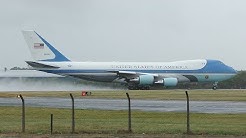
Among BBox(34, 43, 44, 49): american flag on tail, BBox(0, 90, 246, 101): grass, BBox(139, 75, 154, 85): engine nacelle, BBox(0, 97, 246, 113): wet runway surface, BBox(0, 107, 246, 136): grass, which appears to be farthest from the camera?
BBox(34, 43, 44, 49): american flag on tail

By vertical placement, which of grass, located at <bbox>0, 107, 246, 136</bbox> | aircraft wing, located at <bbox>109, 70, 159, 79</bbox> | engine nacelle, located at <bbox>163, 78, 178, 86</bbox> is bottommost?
grass, located at <bbox>0, 107, 246, 136</bbox>

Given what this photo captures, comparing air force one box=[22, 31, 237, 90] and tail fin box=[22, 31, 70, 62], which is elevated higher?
tail fin box=[22, 31, 70, 62]

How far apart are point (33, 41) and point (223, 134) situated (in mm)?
61475

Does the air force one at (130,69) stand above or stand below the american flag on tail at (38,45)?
below

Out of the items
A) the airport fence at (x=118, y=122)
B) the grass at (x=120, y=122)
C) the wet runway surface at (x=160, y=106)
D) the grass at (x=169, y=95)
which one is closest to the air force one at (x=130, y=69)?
the grass at (x=169, y=95)

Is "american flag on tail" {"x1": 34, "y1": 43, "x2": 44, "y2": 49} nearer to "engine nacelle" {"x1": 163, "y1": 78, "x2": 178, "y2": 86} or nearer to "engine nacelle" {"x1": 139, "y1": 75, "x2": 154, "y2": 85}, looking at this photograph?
"engine nacelle" {"x1": 139, "y1": 75, "x2": 154, "y2": 85}

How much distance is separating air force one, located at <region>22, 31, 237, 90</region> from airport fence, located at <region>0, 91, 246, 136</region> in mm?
43433

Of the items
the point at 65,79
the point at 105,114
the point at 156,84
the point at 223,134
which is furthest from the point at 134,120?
the point at 65,79

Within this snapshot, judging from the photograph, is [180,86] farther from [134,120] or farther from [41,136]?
[41,136]

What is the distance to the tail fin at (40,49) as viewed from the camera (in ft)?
252

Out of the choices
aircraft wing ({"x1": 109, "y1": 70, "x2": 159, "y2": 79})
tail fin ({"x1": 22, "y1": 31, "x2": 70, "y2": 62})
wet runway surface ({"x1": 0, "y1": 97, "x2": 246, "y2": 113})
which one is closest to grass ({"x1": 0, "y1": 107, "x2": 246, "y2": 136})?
wet runway surface ({"x1": 0, "y1": 97, "x2": 246, "y2": 113})

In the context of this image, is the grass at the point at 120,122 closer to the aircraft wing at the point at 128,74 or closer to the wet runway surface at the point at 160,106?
the wet runway surface at the point at 160,106

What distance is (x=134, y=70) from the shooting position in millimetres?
76312

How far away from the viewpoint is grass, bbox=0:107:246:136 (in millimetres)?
19719
